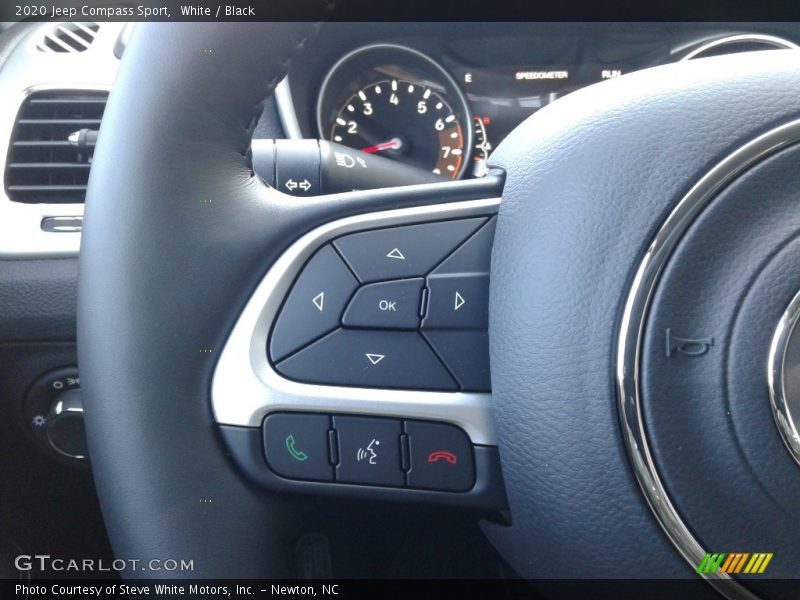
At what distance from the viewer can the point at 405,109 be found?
9.40 ft

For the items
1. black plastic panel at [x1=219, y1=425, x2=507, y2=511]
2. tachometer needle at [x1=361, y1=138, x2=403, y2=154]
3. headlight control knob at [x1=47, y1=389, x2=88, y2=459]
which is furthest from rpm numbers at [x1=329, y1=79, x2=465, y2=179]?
black plastic panel at [x1=219, y1=425, x2=507, y2=511]

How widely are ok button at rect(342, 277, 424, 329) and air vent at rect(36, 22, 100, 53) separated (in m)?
1.09

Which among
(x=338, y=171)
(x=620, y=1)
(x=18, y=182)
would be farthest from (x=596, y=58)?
(x=338, y=171)

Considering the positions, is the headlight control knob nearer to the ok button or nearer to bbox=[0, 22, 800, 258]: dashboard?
the ok button

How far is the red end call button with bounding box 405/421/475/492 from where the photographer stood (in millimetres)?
789

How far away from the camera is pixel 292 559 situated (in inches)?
34.2

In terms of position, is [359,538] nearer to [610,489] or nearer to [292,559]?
[292,559]

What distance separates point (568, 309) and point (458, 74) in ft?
7.23

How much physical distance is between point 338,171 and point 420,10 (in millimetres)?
1350

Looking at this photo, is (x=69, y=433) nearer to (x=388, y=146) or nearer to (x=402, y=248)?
(x=402, y=248)

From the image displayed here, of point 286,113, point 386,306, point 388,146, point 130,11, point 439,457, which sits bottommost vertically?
point 388,146

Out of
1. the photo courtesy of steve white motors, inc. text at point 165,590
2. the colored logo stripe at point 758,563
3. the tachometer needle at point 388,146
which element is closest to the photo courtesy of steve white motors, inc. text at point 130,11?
the photo courtesy of steve white motors, inc. text at point 165,590

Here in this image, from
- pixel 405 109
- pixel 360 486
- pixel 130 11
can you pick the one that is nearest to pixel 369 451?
pixel 360 486

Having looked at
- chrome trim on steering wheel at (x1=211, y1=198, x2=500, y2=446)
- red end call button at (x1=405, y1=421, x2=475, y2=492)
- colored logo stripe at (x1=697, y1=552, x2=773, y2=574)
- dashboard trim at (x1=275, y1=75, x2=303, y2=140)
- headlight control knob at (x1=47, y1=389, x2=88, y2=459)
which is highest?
chrome trim on steering wheel at (x1=211, y1=198, x2=500, y2=446)
